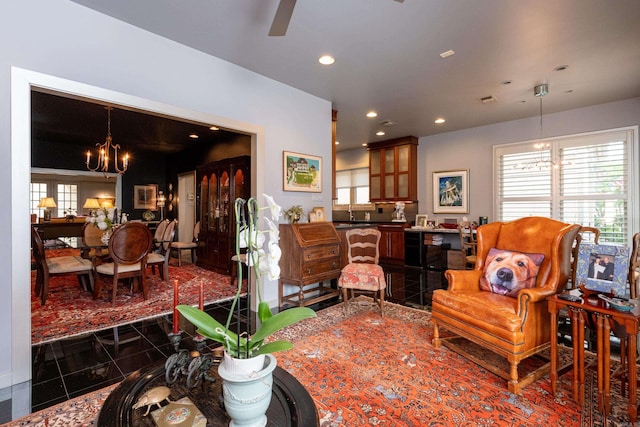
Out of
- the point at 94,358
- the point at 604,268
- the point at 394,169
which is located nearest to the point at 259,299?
the point at 604,268

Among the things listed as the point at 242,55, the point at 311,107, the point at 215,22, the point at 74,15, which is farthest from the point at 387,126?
the point at 74,15

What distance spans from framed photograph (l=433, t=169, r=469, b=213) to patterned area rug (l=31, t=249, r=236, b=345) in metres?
4.79

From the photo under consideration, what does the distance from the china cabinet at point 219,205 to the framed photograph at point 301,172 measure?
1.25m

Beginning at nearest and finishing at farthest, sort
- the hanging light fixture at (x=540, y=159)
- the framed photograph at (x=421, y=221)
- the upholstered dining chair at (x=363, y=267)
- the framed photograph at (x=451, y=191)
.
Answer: the upholstered dining chair at (x=363, y=267), the hanging light fixture at (x=540, y=159), the framed photograph at (x=451, y=191), the framed photograph at (x=421, y=221)

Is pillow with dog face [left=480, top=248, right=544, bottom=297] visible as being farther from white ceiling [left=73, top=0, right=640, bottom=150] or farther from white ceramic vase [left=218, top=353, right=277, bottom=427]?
white ceramic vase [left=218, top=353, right=277, bottom=427]

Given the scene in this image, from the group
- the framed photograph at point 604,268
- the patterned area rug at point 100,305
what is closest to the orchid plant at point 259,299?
the framed photograph at point 604,268

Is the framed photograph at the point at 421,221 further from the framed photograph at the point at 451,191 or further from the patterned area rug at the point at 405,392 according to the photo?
the patterned area rug at the point at 405,392

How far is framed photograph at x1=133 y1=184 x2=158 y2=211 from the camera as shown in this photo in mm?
8609

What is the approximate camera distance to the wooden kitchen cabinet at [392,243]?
6.63 meters

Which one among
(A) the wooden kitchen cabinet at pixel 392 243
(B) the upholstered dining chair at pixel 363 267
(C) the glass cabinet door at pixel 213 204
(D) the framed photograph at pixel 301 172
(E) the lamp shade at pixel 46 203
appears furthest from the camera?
(E) the lamp shade at pixel 46 203

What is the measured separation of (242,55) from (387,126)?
3.60 m

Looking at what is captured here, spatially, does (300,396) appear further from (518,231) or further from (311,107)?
(311,107)

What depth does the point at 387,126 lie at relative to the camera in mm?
6059

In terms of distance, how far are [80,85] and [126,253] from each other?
6.96 ft
